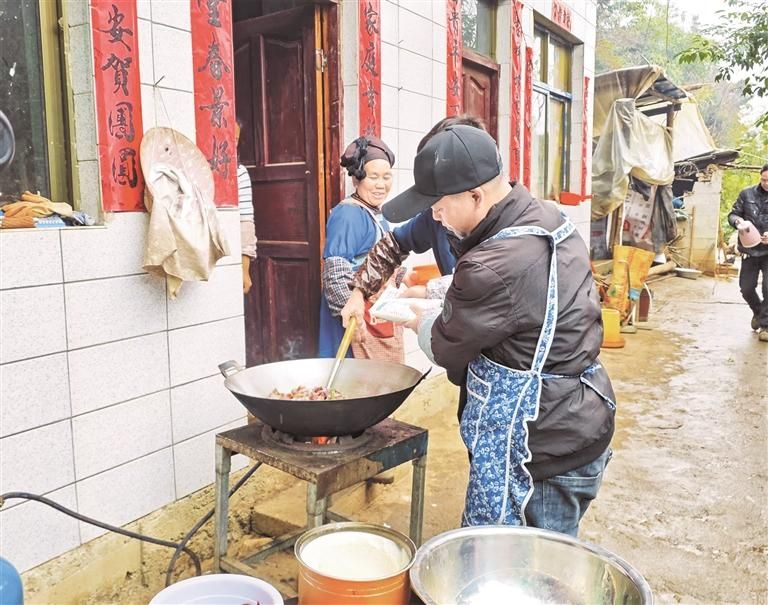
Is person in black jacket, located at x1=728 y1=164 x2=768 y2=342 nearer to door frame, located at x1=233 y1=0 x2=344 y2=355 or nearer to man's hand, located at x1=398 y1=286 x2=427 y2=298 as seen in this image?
door frame, located at x1=233 y1=0 x2=344 y2=355

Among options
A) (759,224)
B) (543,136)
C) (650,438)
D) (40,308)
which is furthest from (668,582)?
(759,224)

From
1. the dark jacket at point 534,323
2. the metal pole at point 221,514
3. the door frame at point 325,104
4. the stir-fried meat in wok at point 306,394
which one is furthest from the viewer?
the door frame at point 325,104

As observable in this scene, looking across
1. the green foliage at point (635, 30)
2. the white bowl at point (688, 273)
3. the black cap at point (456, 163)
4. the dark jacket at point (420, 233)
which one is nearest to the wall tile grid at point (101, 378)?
the dark jacket at point (420, 233)

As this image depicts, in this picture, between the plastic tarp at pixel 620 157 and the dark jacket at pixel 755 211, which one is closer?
the dark jacket at pixel 755 211

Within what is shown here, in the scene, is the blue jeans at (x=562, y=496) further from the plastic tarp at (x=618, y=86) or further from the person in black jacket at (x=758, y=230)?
the plastic tarp at (x=618, y=86)

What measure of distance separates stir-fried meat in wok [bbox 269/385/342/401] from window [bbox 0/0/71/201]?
1.26 metres

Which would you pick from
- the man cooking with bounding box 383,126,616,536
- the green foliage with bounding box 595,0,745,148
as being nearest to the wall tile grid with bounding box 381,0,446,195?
the man cooking with bounding box 383,126,616,536

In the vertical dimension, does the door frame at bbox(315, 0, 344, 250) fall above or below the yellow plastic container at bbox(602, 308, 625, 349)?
above

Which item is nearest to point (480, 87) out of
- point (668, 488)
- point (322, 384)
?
point (668, 488)

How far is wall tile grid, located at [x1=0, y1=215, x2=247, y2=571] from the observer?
7.80ft

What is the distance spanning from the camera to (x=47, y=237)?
7.92ft

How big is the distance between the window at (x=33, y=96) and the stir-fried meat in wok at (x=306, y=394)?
4.14ft

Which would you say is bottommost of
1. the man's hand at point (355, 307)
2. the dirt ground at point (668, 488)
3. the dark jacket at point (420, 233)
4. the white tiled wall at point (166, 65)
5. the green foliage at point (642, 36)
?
the dirt ground at point (668, 488)

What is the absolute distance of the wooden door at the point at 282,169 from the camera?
4152mm
